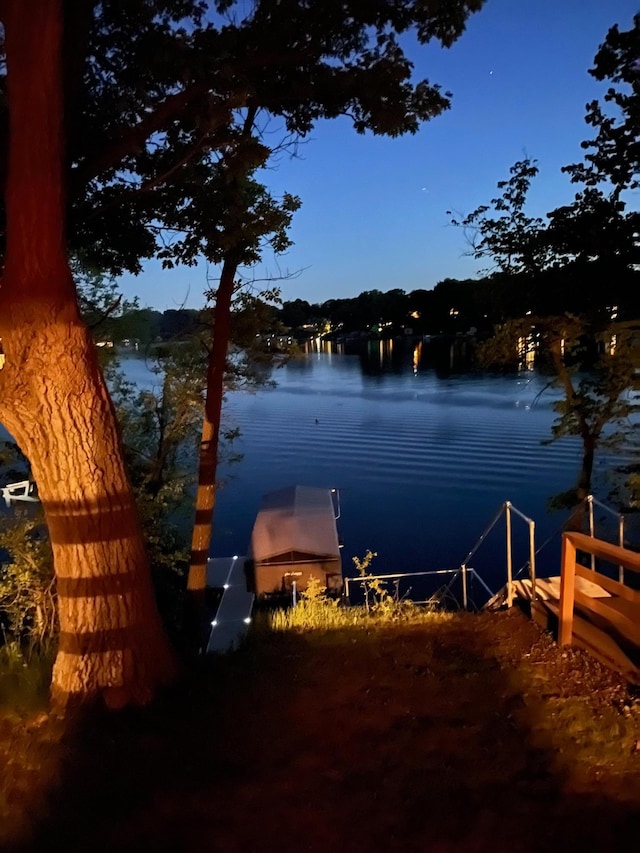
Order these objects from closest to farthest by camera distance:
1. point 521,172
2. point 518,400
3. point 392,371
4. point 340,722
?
1. point 340,722
2. point 521,172
3. point 518,400
4. point 392,371

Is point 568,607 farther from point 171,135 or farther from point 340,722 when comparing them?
point 171,135

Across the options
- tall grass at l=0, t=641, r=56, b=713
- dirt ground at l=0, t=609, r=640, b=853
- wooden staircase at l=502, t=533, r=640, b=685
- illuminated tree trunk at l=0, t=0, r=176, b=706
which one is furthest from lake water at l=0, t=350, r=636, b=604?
dirt ground at l=0, t=609, r=640, b=853

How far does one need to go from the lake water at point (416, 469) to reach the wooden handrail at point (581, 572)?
1116 cm

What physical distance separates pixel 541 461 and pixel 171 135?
98.9 ft

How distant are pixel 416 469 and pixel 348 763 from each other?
3133 cm

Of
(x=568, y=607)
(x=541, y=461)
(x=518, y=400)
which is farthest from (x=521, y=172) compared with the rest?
(x=518, y=400)

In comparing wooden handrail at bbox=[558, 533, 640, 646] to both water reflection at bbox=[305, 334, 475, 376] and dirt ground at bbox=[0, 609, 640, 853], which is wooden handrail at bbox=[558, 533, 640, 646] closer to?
dirt ground at bbox=[0, 609, 640, 853]

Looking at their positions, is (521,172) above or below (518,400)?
above

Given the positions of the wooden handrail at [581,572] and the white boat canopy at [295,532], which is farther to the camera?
the white boat canopy at [295,532]

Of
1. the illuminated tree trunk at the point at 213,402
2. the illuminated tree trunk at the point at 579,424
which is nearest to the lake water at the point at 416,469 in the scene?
the illuminated tree trunk at the point at 579,424

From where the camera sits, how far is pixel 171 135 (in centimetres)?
665

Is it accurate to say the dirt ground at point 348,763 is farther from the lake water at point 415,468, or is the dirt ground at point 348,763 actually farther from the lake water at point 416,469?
the lake water at point 416,469

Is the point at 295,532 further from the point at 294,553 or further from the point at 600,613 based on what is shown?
the point at 600,613

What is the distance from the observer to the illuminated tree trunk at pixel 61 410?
3955 mm
